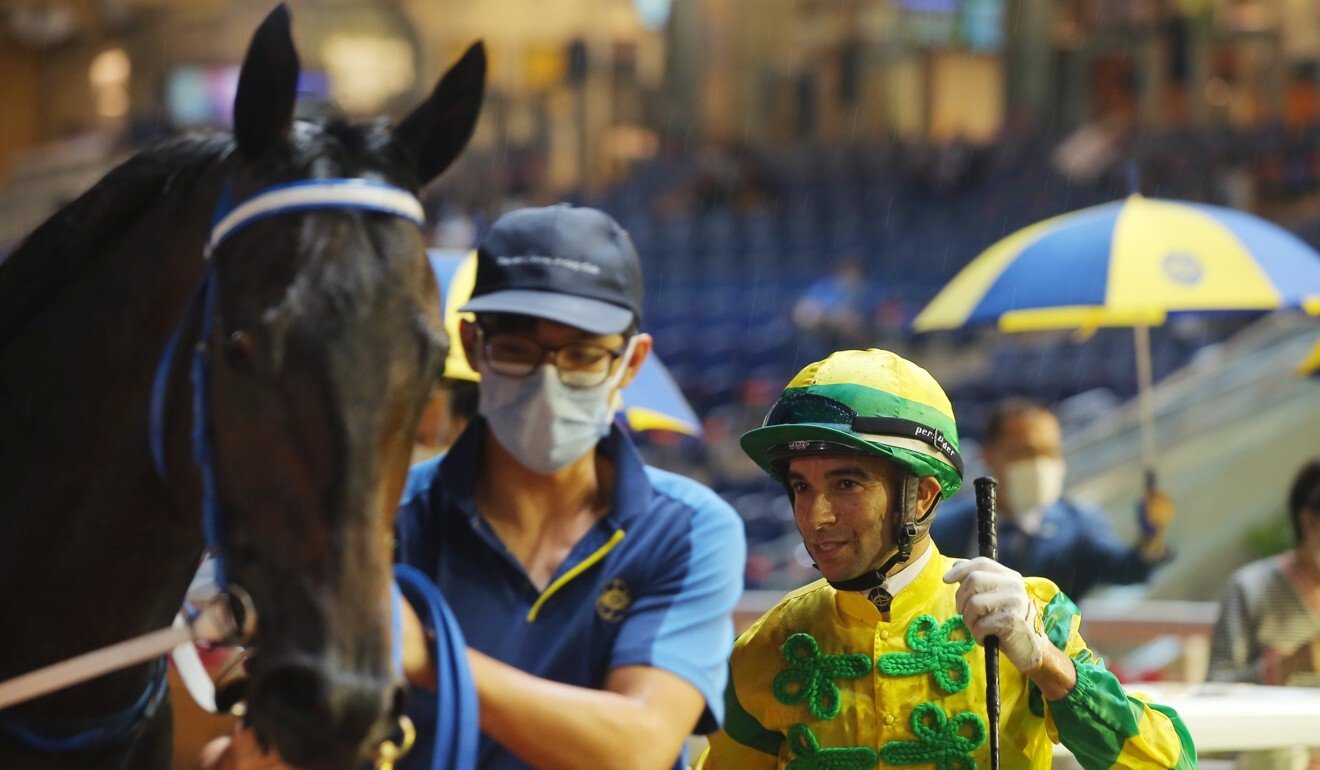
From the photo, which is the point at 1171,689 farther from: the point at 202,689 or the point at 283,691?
the point at 283,691

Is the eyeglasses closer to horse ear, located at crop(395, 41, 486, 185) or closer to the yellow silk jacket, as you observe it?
horse ear, located at crop(395, 41, 486, 185)

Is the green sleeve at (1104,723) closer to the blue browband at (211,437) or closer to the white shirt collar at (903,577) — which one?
the white shirt collar at (903,577)

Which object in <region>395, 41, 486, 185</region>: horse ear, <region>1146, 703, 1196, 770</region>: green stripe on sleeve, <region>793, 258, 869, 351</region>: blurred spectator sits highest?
<region>395, 41, 486, 185</region>: horse ear

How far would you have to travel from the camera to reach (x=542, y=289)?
183 centimetres

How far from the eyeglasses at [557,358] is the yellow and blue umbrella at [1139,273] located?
9.66 ft

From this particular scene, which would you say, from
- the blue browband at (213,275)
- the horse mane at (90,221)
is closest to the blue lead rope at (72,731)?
the blue browband at (213,275)

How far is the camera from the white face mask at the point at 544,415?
1845mm

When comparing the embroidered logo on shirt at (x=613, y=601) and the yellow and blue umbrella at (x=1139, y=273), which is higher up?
the embroidered logo on shirt at (x=613, y=601)

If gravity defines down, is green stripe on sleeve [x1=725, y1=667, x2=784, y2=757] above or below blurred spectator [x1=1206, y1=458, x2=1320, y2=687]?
above

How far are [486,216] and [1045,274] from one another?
1439 cm

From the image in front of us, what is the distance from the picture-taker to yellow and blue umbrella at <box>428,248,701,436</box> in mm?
3286

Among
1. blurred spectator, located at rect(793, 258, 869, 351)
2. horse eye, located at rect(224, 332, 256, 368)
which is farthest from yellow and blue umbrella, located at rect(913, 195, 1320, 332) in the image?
blurred spectator, located at rect(793, 258, 869, 351)

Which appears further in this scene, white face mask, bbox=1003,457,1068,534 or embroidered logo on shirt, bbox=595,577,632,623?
white face mask, bbox=1003,457,1068,534

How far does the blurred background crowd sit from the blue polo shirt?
19.7 feet
